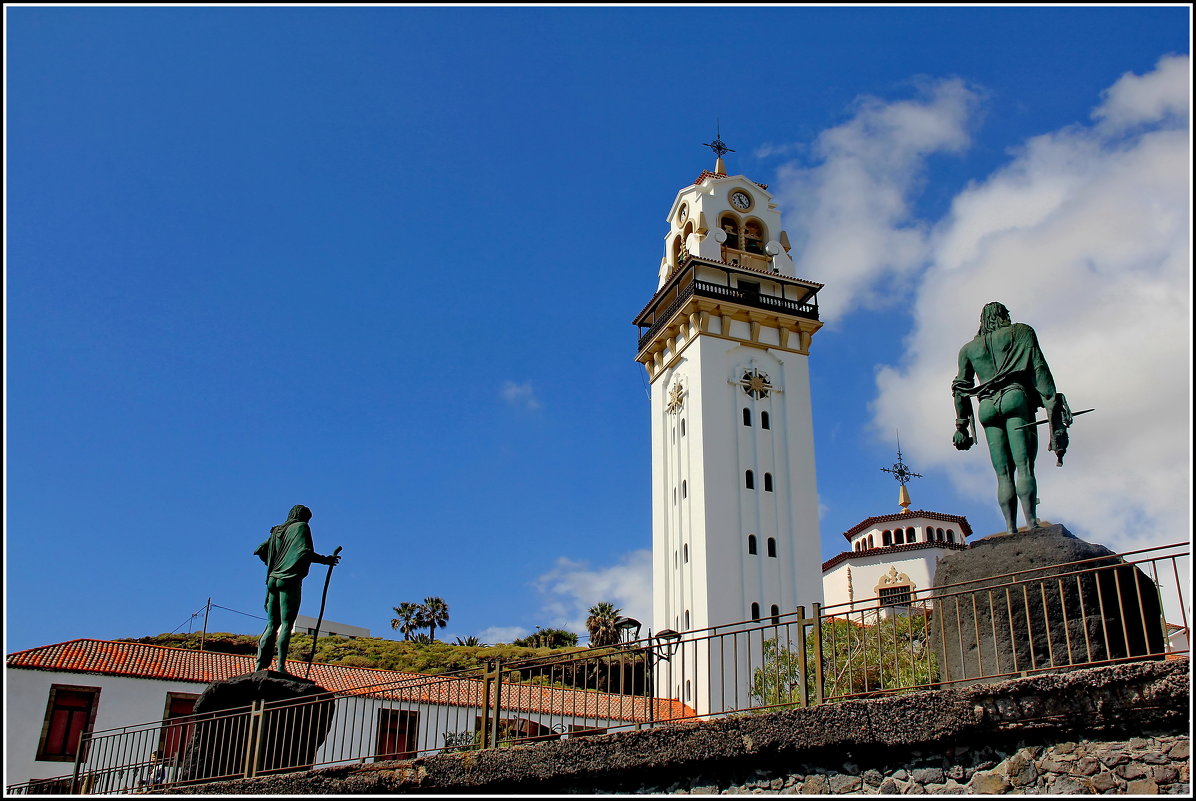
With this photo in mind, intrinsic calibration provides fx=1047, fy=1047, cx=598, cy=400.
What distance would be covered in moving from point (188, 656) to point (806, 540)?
24.2 metres

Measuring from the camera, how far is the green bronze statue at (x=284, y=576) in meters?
13.3

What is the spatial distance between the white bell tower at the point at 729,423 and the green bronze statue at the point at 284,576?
28260 mm

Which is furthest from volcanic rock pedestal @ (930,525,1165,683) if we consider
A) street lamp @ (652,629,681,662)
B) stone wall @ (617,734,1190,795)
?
street lamp @ (652,629,681,662)

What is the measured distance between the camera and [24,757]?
28.1 metres

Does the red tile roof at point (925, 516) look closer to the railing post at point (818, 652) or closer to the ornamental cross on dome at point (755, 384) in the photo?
the ornamental cross on dome at point (755, 384)

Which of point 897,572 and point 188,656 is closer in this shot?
point 188,656

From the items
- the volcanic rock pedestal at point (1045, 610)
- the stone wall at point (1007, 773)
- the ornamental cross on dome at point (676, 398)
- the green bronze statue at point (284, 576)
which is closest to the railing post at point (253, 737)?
the green bronze statue at point (284, 576)

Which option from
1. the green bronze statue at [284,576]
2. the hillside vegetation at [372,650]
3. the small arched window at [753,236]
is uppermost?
the small arched window at [753,236]

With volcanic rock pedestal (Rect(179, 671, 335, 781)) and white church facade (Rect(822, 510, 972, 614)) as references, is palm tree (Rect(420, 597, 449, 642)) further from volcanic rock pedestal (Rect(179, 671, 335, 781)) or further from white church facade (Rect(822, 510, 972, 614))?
volcanic rock pedestal (Rect(179, 671, 335, 781))

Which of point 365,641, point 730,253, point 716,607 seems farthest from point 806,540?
point 365,641

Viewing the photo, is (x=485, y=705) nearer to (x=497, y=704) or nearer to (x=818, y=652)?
(x=497, y=704)

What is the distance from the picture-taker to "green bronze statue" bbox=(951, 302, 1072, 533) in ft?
28.2

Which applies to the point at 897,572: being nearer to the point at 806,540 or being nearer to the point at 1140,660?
the point at 806,540

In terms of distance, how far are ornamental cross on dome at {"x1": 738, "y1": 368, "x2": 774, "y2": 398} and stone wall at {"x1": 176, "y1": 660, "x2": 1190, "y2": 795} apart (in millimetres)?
38092
